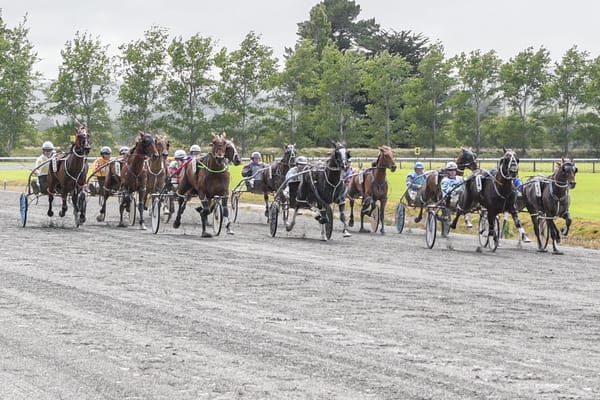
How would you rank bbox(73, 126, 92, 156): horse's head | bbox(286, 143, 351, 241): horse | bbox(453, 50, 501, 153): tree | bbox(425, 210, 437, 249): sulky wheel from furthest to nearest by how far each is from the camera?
bbox(453, 50, 501, 153): tree < bbox(73, 126, 92, 156): horse's head < bbox(286, 143, 351, 241): horse < bbox(425, 210, 437, 249): sulky wheel

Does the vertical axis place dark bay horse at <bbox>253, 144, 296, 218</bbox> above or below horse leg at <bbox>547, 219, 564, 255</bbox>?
above

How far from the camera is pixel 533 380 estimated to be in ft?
25.1

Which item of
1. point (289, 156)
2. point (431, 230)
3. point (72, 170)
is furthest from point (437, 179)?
point (72, 170)

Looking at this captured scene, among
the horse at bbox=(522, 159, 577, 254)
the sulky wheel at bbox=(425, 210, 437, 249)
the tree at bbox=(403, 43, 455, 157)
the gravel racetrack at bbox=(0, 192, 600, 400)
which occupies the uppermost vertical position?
the tree at bbox=(403, 43, 455, 157)

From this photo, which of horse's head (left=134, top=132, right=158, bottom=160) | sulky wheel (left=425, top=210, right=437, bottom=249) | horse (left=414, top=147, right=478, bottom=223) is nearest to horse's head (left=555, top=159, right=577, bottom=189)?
sulky wheel (left=425, top=210, right=437, bottom=249)

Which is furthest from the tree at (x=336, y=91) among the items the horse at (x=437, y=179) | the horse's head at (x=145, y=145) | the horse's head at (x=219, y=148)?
the horse's head at (x=219, y=148)

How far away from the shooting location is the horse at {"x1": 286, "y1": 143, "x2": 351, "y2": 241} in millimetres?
20062

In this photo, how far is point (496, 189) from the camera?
60.5 ft

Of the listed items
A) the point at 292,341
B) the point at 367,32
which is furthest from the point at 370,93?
the point at 292,341

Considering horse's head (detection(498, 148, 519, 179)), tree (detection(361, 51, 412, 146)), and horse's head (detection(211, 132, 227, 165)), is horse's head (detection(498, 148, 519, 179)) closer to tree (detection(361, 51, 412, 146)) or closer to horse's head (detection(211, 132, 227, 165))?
horse's head (detection(211, 132, 227, 165))

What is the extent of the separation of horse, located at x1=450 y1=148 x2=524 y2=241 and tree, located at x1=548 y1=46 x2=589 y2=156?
185 ft

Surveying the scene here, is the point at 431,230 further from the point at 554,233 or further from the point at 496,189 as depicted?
the point at 554,233

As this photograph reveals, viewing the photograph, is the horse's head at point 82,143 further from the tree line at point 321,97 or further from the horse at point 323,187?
the tree line at point 321,97

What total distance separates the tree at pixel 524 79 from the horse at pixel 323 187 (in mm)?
53430
